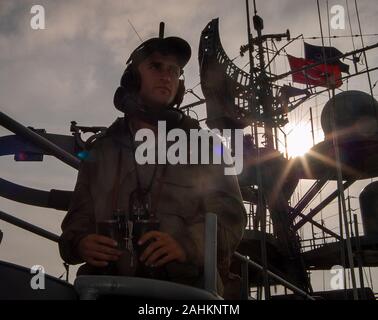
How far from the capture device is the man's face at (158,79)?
2693mm

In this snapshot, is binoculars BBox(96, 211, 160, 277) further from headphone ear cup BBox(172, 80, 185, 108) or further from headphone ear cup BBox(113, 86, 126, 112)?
headphone ear cup BBox(172, 80, 185, 108)

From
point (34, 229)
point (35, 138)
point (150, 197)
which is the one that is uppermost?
point (35, 138)

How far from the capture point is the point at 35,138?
2502 millimetres

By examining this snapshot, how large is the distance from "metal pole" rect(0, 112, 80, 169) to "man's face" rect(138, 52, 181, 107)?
1.97 ft

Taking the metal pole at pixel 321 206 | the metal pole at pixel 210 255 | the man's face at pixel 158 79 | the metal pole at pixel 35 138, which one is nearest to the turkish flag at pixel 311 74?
the metal pole at pixel 321 206

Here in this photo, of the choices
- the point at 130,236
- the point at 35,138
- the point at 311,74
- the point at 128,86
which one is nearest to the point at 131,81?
the point at 128,86

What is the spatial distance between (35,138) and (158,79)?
2.73 ft

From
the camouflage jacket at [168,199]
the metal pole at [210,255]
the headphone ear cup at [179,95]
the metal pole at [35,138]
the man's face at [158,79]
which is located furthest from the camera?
the headphone ear cup at [179,95]

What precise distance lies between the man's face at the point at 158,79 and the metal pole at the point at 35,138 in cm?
60

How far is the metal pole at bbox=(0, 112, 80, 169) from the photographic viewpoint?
2.40m

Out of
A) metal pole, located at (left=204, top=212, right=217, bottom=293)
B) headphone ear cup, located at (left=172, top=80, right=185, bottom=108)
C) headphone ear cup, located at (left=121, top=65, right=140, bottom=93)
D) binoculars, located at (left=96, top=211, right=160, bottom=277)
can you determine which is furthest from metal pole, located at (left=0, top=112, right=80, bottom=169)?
metal pole, located at (left=204, top=212, right=217, bottom=293)

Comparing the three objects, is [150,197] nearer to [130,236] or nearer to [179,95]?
[130,236]

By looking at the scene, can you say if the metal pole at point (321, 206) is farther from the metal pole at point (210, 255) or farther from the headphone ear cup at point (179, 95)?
the metal pole at point (210, 255)
